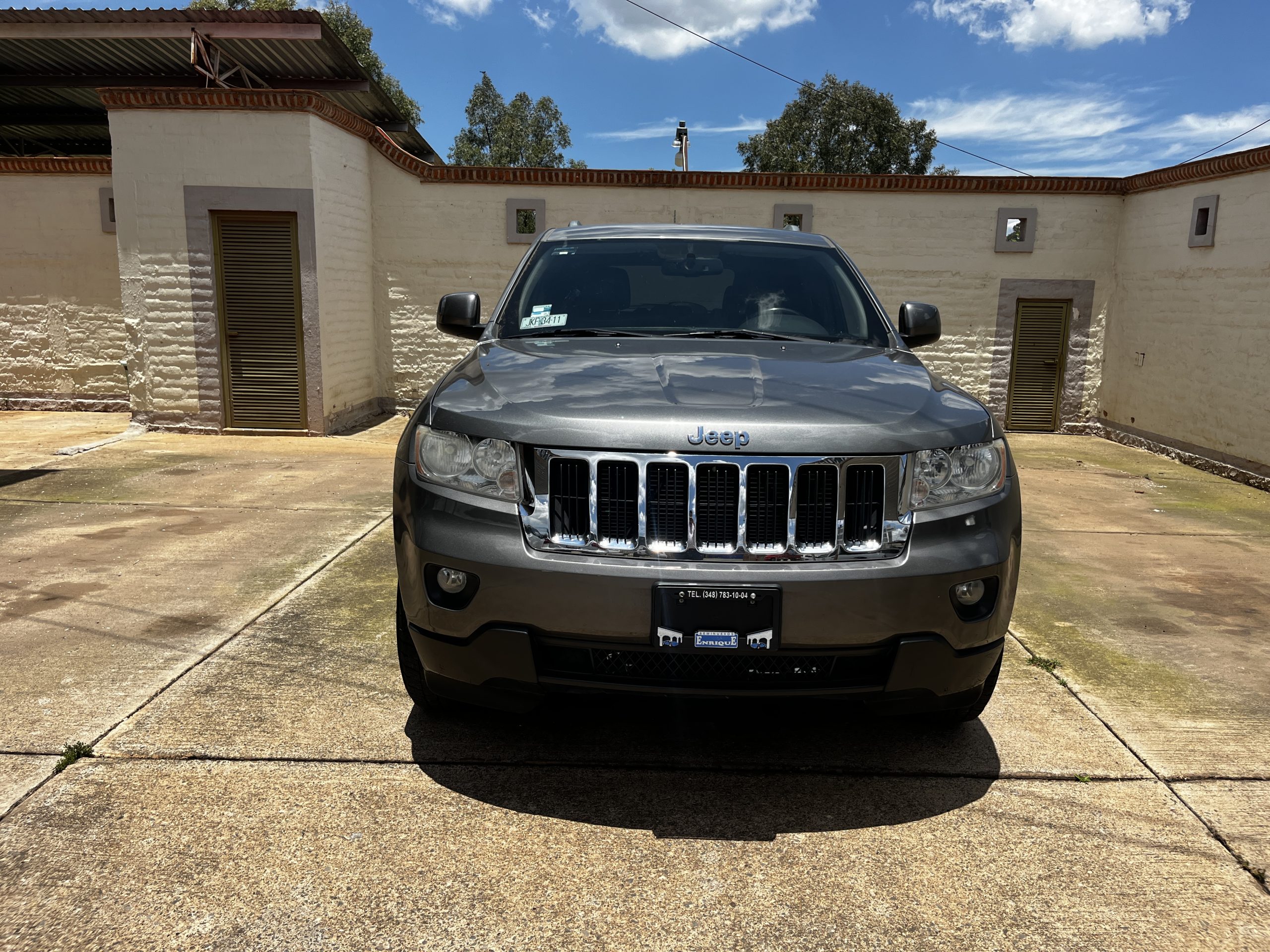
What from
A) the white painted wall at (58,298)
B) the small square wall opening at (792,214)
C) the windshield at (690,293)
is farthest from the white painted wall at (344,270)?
the windshield at (690,293)

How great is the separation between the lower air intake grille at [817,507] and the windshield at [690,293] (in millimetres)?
1148

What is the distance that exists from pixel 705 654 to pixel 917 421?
0.83 metres

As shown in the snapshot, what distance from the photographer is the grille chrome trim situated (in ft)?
7.74

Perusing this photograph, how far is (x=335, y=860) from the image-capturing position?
2.33 m

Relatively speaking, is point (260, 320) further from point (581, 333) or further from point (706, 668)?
point (706, 668)

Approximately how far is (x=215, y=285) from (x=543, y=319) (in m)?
7.22

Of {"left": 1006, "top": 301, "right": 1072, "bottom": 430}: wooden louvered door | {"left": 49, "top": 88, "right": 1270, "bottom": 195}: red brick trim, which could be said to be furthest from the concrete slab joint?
{"left": 1006, "top": 301, "right": 1072, "bottom": 430}: wooden louvered door

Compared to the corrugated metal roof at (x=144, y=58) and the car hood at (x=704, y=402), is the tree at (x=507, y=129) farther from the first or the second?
the car hood at (x=704, y=402)

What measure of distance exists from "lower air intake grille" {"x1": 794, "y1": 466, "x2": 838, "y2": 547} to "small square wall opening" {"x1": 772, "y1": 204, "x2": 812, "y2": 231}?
32.7 ft

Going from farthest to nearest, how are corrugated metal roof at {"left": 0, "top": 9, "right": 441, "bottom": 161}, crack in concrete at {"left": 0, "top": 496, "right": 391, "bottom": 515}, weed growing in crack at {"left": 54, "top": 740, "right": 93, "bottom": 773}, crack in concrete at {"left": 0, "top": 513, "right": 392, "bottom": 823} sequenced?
corrugated metal roof at {"left": 0, "top": 9, "right": 441, "bottom": 161} → crack in concrete at {"left": 0, "top": 496, "right": 391, "bottom": 515} → weed growing in crack at {"left": 54, "top": 740, "right": 93, "bottom": 773} → crack in concrete at {"left": 0, "top": 513, "right": 392, "bottom": 823}

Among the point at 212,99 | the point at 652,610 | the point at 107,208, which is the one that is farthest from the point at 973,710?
the point at 107,208

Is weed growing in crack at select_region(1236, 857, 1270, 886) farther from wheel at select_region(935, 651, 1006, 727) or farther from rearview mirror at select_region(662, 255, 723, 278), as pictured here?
rearview mirror at select_region(662, 255, 723, 278)

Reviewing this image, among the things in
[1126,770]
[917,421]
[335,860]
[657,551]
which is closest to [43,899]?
[335,860]

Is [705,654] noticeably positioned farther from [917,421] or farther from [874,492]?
[917,421]
